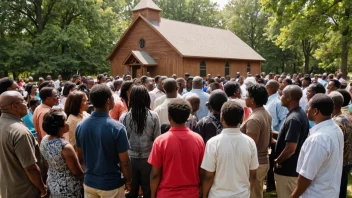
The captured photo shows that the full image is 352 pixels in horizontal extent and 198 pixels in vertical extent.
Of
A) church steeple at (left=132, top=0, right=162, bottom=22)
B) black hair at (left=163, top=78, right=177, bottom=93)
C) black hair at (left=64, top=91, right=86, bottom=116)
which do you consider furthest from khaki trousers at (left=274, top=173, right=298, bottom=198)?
church steeple at (left=132, top=0, right=162, bottom=22)

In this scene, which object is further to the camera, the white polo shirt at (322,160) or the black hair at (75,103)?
the black hair at (75,103)

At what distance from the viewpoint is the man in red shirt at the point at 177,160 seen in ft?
9.79

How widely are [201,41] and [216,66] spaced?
318 cm

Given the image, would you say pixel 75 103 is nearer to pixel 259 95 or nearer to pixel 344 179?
pixel 259 95

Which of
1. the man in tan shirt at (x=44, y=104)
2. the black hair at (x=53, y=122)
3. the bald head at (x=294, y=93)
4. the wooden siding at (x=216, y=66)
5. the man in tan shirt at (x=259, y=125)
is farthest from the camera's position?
the wooden siding at (x=216, y=66)

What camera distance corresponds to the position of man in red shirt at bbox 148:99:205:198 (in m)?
2.98

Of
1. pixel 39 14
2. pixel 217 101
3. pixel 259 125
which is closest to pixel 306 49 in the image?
pixel 39 14

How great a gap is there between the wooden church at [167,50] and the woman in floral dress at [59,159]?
2148 cm

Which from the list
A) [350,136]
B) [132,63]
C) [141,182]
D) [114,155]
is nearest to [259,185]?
[350,136]

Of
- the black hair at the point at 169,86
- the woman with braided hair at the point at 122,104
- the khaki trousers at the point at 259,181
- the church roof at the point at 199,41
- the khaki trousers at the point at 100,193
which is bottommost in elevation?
the khaki trousers at the point at 259,181

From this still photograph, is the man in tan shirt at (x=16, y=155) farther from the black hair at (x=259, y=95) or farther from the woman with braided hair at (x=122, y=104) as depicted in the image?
the black hair at (x=259, y=95)

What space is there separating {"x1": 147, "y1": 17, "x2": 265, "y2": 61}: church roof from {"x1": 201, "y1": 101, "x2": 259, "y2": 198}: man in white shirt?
21.9m

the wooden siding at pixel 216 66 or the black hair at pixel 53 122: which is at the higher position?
the wooden siding at pixel 216 66

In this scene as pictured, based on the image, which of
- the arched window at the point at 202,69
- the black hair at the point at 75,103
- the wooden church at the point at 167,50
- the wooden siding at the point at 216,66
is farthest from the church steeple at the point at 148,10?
the black hair at the point at 75,103
